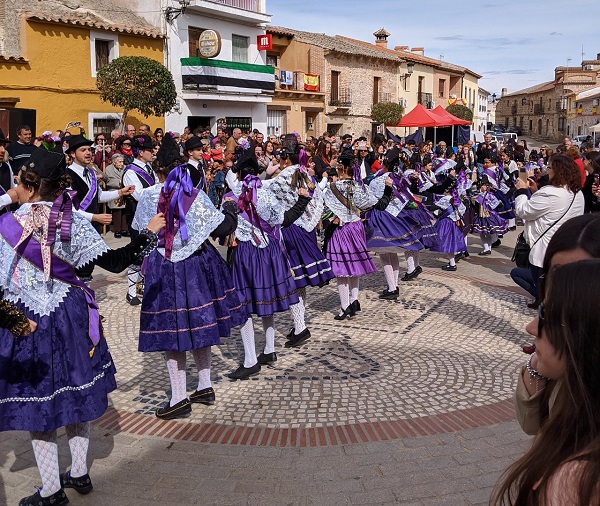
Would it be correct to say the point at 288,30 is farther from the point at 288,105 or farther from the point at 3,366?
the point at 3,366

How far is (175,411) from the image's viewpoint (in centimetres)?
482

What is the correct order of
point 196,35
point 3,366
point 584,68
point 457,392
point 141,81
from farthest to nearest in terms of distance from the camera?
point 584,68
point 196,35
point 141,81
point 457,392
point 3,366

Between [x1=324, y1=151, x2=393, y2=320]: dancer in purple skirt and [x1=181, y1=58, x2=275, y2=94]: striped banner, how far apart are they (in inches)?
656

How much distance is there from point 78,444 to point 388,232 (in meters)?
5.33

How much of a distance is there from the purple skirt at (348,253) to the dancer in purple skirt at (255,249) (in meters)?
1.68

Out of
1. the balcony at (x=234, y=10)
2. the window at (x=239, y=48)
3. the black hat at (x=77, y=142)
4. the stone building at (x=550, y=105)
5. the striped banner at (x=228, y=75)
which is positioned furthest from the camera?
the stone building at (x=550, y=105)

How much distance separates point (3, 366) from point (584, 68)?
80552 mm

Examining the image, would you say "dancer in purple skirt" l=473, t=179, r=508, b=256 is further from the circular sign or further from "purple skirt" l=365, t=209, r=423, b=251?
the circular sign

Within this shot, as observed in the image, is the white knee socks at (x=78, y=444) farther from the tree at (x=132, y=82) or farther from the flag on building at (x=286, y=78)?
the flag on building at (x=286, y=78)

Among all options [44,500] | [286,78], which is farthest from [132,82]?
[44,500]

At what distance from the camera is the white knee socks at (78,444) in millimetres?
3717

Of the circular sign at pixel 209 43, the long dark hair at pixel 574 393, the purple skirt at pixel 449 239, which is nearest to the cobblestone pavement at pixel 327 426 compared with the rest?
the long dark hair at pixel 574 393

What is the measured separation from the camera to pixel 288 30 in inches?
1174

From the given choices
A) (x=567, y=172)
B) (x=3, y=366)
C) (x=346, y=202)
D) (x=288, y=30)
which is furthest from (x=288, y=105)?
(x=3, y=366)
